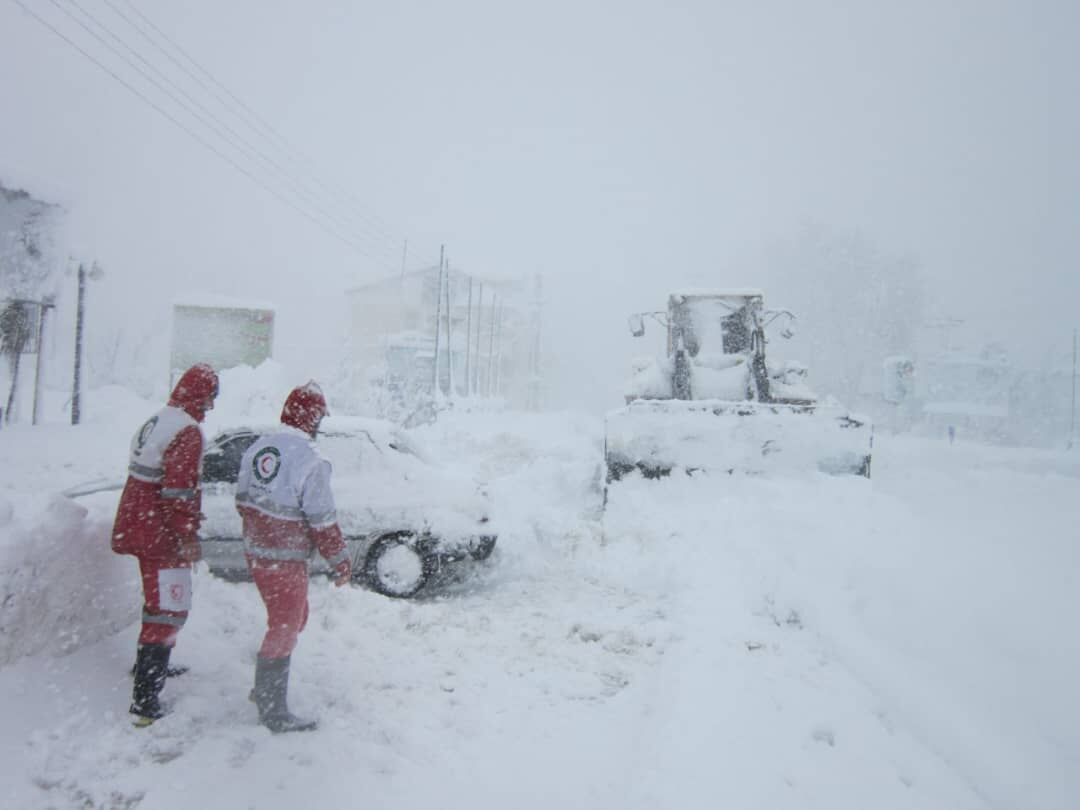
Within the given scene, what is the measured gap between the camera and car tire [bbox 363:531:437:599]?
5438 mm

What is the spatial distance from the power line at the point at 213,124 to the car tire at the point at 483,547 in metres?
13.0

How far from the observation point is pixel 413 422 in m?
23.4

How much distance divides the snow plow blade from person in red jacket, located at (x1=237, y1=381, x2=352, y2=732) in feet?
17.6

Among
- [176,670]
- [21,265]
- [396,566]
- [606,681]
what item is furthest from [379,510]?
[21,265]

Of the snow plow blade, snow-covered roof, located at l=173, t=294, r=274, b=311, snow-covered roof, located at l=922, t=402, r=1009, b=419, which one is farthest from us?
snow-covered roof, located at l=922, t=402, r=1009, b=419

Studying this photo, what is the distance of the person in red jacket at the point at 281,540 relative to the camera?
311 centimetres

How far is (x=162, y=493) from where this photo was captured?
3.12 metres

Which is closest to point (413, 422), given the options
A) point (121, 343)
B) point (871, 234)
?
point (121, 343)

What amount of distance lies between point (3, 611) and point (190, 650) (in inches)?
40.5

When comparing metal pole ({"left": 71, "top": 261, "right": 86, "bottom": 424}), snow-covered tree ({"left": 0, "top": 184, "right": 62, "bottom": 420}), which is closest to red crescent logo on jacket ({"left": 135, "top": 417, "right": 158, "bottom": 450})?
metal pole ({"left": 71, "top": 261, "right": 86, "bottom": 424})

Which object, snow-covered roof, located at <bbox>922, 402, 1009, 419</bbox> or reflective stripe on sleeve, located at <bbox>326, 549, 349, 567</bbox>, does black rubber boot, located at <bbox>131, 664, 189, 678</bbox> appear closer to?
reflective stripe on sleeve, located at <bbox>326, 549, 349, 567</bbox>

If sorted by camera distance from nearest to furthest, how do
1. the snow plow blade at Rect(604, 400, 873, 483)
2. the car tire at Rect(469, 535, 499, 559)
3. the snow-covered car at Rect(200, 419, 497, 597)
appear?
the snow-covered car at Rect(200, 419, 497, 597)
the car tire at Rect(469, 535, 499, 559)
the snow plow blade at Rect(604, 400, 873, 483)

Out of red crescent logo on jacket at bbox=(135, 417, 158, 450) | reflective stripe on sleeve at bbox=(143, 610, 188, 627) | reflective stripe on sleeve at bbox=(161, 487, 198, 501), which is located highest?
red crescent logo on jacket at bbox=(135, 417, 158, 450)

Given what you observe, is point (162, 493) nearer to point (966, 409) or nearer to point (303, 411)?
point (303, 411)
